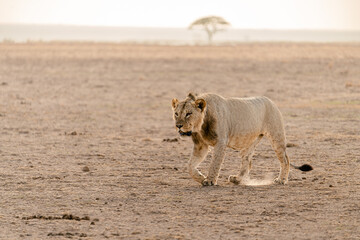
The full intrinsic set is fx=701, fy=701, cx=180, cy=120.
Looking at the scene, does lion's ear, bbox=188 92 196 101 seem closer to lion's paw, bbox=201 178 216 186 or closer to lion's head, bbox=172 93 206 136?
lion's head, bbox=172 93 206 136

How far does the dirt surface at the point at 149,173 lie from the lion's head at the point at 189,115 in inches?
31.9

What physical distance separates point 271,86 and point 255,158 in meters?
15.0

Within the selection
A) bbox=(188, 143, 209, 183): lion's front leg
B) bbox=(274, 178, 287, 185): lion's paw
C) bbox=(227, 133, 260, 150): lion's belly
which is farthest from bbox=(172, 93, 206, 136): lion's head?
bbox=(274, 178, 287, 185): lion's paw

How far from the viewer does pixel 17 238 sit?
663cm

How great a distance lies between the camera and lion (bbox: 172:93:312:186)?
8.38 metres

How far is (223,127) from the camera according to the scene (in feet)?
28.5

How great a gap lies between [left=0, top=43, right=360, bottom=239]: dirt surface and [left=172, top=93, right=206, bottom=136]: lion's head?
0.81m

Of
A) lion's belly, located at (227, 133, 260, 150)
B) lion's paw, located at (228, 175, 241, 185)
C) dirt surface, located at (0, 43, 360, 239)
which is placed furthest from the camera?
lion's paw, located at (228, 175, 241, 185)

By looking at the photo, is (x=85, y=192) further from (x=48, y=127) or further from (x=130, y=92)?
(x=130, y=92)

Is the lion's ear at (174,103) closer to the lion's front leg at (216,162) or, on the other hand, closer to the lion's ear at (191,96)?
the lion's ear at (191,96)

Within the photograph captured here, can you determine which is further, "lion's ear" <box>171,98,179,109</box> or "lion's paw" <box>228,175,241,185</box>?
"lion's paw" <box>228,175,241,185</box>

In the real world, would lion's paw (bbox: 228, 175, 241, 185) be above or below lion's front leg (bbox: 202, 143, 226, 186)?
below

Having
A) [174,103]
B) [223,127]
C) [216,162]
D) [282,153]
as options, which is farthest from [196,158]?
[282,153]

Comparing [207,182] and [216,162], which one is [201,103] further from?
[207,182]
